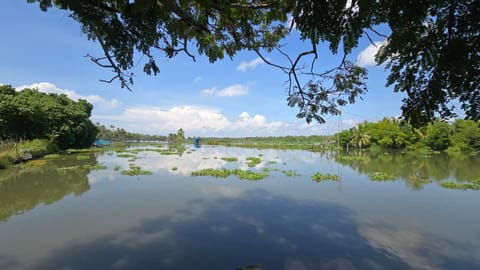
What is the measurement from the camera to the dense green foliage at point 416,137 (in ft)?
116

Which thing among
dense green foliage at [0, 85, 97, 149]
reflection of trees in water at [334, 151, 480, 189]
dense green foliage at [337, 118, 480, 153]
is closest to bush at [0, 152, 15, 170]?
dense green foliage at [0, 85, 97, 149]

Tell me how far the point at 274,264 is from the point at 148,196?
5990 millimetres

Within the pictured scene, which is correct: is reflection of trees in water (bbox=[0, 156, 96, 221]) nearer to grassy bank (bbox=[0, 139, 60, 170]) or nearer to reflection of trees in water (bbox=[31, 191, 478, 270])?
grassy bank (bbox=[0, 139, 60, 170])

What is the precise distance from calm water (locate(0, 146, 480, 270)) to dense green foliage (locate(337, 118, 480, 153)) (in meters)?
28.4

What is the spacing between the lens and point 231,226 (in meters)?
6.04

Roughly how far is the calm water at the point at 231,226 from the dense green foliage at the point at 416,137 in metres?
28.4

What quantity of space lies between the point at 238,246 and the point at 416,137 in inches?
1768

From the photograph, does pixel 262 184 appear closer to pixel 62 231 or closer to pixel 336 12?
pixel 62 231

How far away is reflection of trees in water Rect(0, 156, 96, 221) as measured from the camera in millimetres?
7505

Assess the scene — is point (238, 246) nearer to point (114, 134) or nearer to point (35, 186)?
point (35, 186)

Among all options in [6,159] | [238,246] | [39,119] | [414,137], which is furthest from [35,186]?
[414,137]

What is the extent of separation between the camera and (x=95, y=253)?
178 inches

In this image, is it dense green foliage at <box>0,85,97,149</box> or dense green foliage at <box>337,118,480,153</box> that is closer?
dense green foliage at <box>0,85,97,149</box>

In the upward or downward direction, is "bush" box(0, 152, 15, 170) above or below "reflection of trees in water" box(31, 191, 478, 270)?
above
